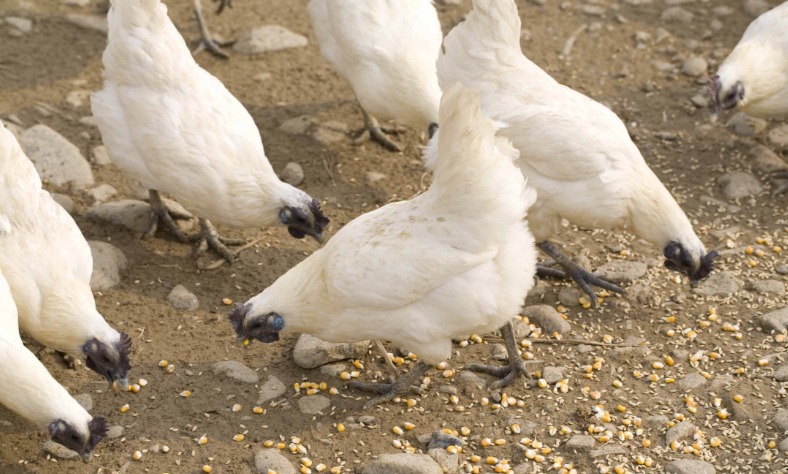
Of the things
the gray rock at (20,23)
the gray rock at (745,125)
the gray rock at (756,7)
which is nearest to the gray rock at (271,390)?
the gray rock at (745,125)

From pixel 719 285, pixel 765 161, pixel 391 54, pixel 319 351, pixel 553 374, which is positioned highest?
pixel 391 54

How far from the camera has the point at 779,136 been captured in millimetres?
7309

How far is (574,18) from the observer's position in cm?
909

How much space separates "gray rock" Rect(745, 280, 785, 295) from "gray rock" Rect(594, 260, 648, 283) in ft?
2.55

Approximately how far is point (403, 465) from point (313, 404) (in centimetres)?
86

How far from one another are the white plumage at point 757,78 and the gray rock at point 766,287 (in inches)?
68.1

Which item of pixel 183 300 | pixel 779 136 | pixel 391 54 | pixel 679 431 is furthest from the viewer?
pixel 779 136

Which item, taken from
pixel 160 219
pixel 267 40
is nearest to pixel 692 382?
pixel 160 219

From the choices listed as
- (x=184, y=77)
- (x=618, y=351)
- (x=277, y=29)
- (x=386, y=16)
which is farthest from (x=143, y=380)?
(x=277, y=29)

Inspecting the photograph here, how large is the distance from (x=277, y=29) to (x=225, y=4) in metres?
0.77

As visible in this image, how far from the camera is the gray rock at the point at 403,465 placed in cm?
417

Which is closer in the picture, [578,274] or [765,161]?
[578,274]

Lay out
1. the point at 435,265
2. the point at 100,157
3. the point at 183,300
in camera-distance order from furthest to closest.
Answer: the point at 100,157, the point at 183,300, the point at 435,265

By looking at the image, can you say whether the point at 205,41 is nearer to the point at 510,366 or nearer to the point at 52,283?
the point at 52,283
